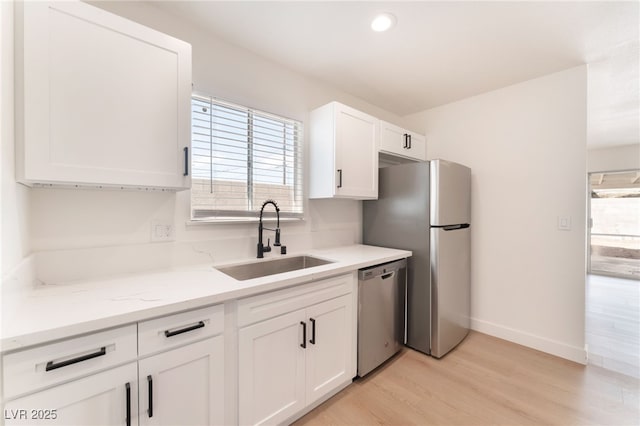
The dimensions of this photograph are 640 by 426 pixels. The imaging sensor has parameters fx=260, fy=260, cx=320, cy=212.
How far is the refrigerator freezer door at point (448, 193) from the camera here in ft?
7.15

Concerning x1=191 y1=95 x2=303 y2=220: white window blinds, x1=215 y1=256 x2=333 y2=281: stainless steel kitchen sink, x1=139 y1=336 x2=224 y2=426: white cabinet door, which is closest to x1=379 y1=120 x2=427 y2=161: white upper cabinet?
x1=191 y1=95 x2=303 y2=220: white window blinds

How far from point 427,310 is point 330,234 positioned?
3.53 feet

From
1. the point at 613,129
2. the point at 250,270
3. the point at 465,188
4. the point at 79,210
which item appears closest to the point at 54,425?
the point at 79,210

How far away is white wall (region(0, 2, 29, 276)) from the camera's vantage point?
3.03 ft

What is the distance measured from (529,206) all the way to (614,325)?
179cm

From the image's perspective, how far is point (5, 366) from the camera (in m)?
0.74

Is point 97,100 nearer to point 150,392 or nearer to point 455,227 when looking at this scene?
point 150,392

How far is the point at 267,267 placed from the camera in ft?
6.38

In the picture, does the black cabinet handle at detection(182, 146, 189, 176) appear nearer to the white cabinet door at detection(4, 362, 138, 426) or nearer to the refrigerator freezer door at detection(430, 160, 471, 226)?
the white cabinet door at detection(4, 362, 138, 426)

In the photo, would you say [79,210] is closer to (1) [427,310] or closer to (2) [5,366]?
(2) [5,366]

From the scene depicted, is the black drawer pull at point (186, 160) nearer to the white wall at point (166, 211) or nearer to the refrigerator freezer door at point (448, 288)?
the white wall at point (166, 211)

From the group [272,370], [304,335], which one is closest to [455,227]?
[304,335]

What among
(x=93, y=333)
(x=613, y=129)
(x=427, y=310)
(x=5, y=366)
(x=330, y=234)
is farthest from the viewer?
(x=613, y=129)

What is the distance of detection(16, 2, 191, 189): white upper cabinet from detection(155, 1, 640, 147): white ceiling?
567 mm
